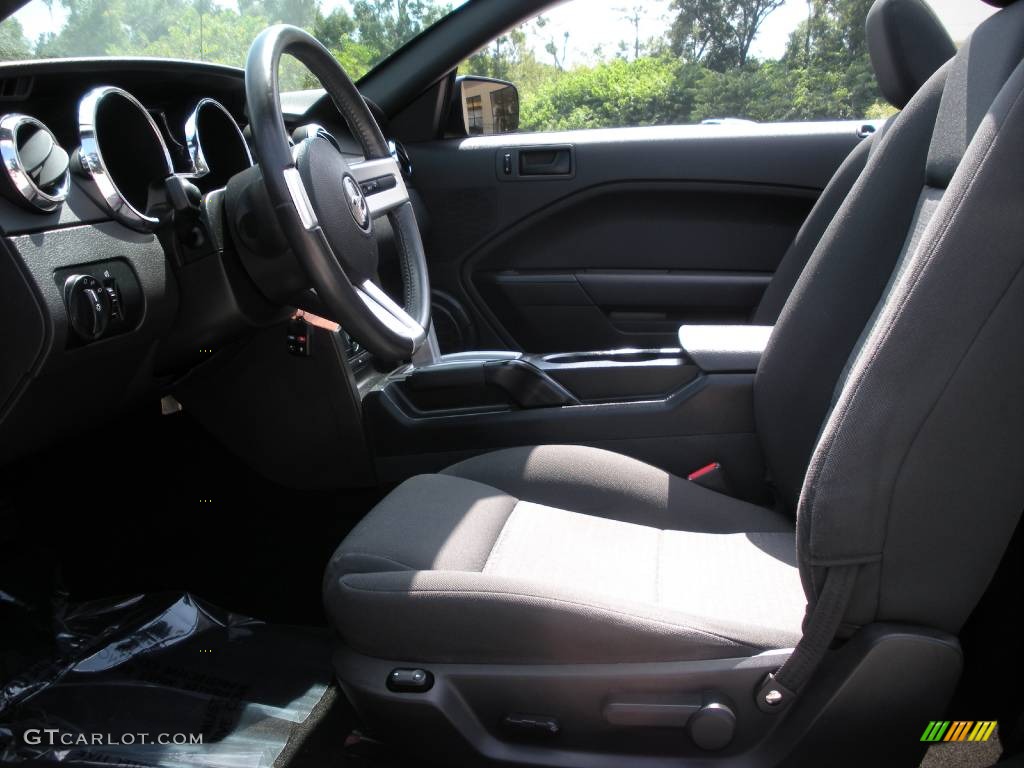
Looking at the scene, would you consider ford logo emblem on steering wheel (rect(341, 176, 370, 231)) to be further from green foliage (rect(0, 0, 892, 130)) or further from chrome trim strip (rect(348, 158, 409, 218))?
green foliage (rect(0, 0, 892, 130))

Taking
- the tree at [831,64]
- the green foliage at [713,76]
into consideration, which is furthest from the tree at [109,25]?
the tree at [831,64]

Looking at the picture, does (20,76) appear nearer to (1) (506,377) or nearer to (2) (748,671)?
(1) (506,377)

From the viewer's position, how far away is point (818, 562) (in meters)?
0.87

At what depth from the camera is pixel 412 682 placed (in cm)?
101

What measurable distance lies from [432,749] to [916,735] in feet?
1.71

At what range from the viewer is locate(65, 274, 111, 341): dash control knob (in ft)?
3.62

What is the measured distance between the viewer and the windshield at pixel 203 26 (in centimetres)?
120

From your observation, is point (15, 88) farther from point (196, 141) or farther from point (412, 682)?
point (412, 682)

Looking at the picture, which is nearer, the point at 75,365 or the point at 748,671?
the point at 748,671

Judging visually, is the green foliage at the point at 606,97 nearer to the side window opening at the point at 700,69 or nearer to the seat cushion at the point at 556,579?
the side window opening at the point at 700,69

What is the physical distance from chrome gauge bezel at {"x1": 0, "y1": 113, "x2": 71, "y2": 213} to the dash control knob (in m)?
0.09

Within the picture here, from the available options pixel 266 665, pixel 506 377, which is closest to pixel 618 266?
pixel 506 377

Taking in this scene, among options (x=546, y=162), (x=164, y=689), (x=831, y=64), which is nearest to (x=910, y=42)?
(x=831, y=64)

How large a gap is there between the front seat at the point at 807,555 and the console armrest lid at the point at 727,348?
22cm
